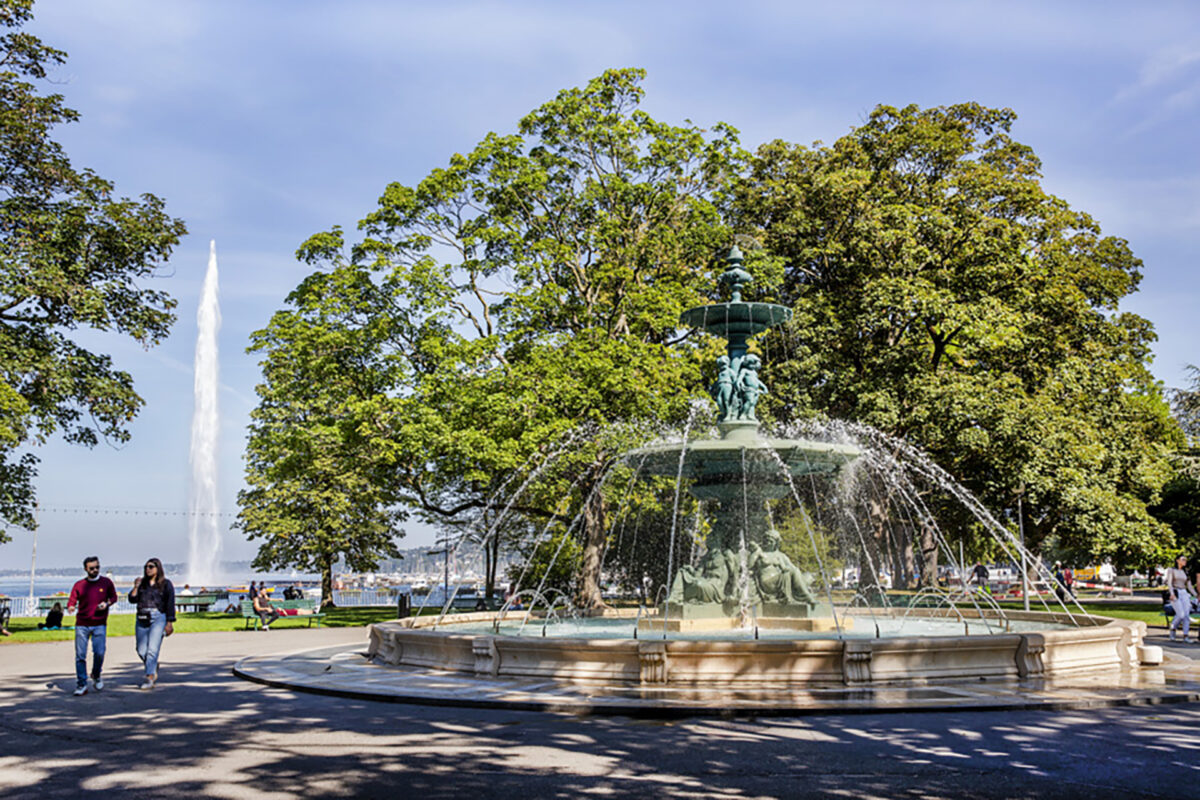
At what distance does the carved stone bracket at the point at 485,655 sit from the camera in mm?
12055

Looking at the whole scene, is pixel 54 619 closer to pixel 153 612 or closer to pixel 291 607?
pixel 291 607

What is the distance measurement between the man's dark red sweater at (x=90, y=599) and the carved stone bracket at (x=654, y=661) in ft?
22.6

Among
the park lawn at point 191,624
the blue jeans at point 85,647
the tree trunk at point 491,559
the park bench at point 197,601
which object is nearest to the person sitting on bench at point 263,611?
the park lawn at point 191,624

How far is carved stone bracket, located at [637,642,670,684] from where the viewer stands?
A: 1089cm

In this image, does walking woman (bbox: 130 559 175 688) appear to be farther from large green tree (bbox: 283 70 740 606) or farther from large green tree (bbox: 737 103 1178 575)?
large green tree (bbox: 737 103 1178 575)

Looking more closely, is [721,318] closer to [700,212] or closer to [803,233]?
[700,212]

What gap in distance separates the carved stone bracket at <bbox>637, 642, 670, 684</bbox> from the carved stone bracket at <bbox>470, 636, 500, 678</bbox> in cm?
211

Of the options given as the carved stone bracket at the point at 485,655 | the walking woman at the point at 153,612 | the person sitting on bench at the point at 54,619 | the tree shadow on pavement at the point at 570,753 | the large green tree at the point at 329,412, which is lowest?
the person sitting on bench at the point at 54,619

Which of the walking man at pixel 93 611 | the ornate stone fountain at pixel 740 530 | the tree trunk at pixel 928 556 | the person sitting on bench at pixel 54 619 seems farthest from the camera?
the tree trunk at pixel 928 556

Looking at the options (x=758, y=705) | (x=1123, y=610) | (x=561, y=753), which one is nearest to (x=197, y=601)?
(x=758, y=705)

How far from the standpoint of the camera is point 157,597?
12.4m

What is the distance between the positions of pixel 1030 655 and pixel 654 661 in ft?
14.9

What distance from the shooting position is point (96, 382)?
82.0 ft

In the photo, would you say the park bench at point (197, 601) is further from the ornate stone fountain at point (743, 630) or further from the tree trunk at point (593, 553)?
the ornate stone fountain at point (743, 630)
